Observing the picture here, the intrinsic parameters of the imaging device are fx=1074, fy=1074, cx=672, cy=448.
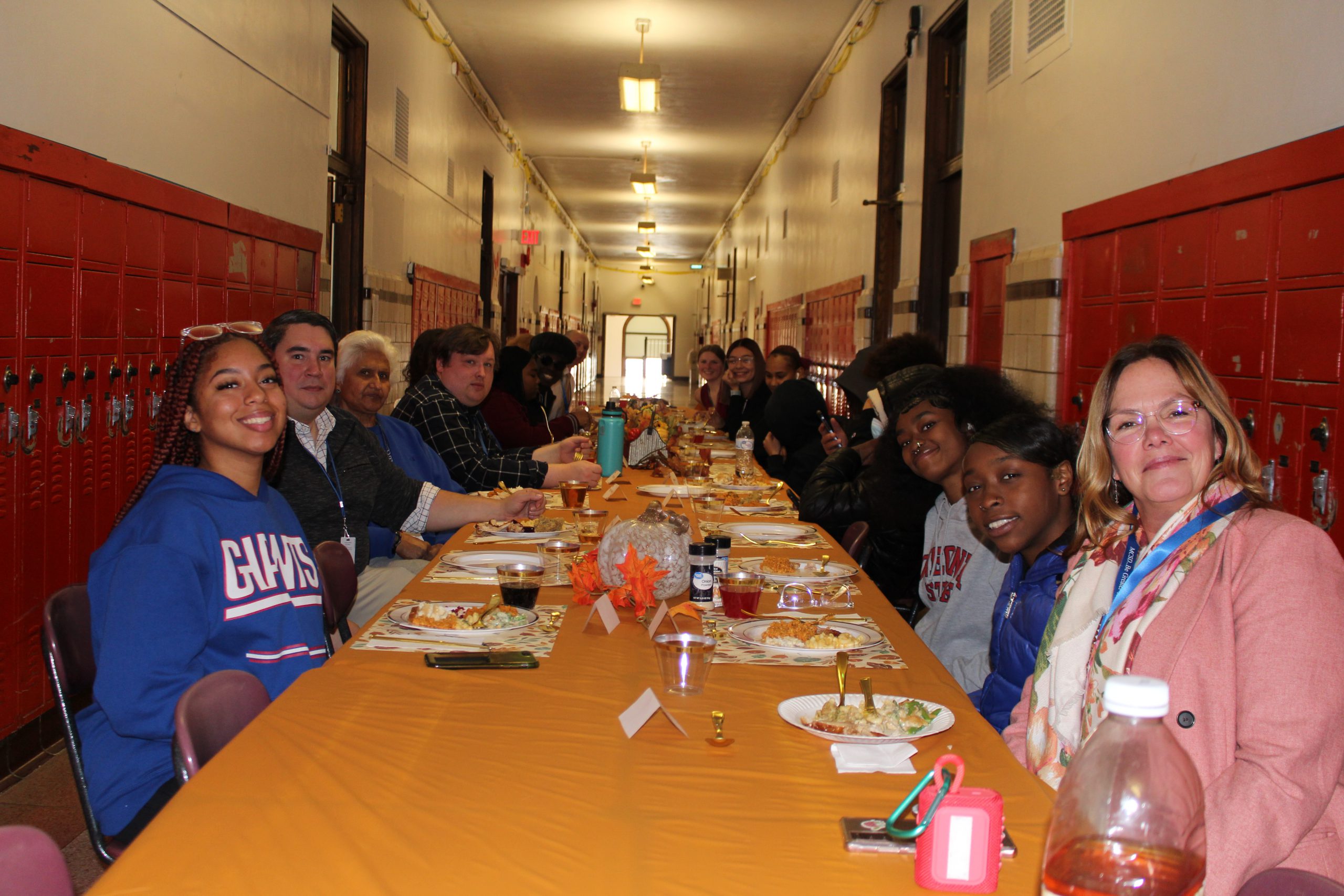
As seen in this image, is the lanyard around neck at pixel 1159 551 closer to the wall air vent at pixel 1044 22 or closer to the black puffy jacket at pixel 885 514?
the black puffy jacket at pixel 885 514

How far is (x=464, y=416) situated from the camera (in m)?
4.82

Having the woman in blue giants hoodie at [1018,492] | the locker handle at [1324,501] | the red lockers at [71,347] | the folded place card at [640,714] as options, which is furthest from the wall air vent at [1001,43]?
the folded place card at [640,714]

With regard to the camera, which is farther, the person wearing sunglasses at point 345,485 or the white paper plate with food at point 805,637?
the person wearing sunglasses at point 345,485

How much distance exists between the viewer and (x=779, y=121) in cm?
1178

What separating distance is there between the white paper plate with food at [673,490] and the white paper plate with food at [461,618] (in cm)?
197

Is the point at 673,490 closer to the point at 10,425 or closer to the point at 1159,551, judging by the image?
the point at 10,425

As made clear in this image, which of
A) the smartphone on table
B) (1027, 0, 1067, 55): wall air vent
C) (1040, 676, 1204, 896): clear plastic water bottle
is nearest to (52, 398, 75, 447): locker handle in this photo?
the smartphone on table

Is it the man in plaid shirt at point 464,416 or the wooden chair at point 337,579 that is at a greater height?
the man in plaid shirt at point 464,416

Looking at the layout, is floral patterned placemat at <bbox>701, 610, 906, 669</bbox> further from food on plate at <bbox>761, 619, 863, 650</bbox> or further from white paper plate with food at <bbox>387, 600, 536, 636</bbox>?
white paper plate with food at <bbox>387, 600, 536, 636</bbox>

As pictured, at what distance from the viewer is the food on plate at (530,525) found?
343 centimetres

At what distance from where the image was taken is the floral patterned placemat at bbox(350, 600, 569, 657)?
2109 millimetres

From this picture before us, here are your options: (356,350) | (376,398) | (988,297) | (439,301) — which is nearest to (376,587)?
(376,398)

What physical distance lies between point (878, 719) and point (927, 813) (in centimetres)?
52

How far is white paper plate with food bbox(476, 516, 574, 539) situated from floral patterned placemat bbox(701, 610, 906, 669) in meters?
1.23
